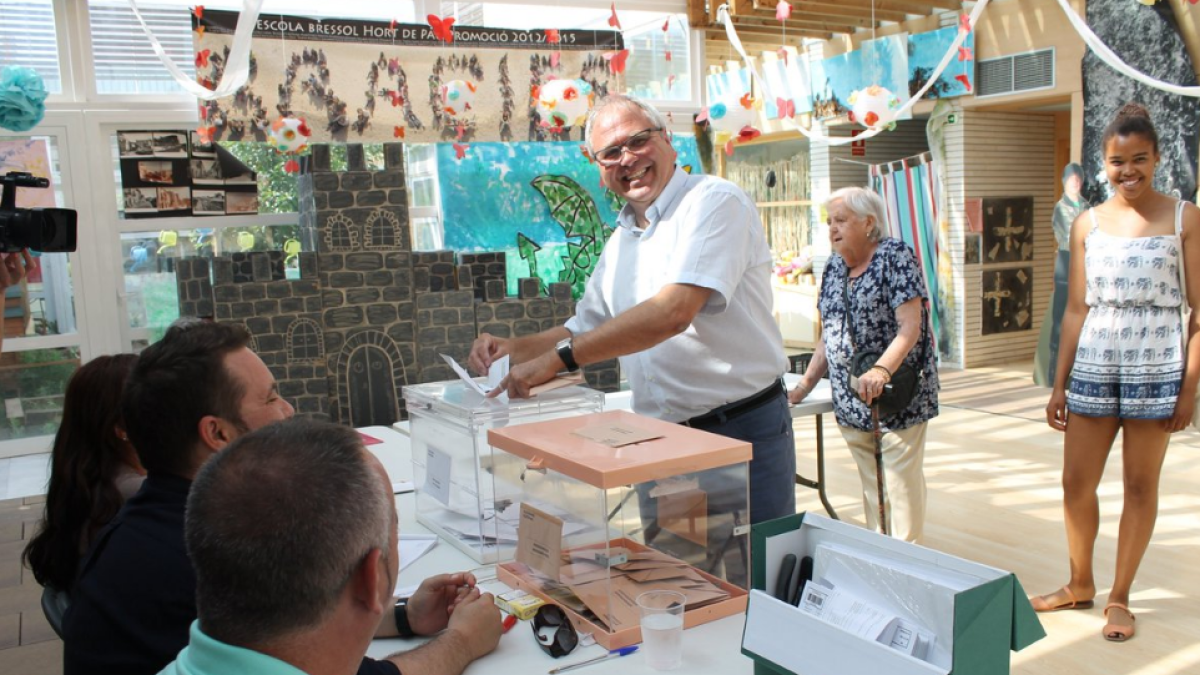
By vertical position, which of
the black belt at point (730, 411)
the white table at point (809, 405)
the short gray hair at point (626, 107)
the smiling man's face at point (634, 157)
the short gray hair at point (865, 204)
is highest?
the short gray hair at point (626, 107)

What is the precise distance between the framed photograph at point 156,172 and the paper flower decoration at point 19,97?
3260mm

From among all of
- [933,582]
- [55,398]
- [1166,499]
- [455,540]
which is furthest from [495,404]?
[55,398]

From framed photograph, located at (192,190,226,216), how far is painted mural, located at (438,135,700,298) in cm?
176

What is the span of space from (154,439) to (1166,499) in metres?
5.44

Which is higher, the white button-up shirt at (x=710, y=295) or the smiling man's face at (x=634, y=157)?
the smiling man's face at (x=634, y=157)

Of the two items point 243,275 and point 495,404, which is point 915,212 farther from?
point 495,404

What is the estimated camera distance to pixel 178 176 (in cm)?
731

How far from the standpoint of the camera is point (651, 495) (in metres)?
1.87

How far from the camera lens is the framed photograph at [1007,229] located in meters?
9.96

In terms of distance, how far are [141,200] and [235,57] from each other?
173cm

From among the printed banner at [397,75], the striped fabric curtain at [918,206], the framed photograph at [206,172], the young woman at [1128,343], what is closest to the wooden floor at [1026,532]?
the young woman at [1128,343]

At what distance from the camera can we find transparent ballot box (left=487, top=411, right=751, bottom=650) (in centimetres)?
173

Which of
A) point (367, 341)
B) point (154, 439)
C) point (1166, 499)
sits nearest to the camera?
point (154, 439)

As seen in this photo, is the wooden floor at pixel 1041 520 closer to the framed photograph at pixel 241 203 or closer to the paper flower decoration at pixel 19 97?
the paper flower decoration at pixel 19 97
